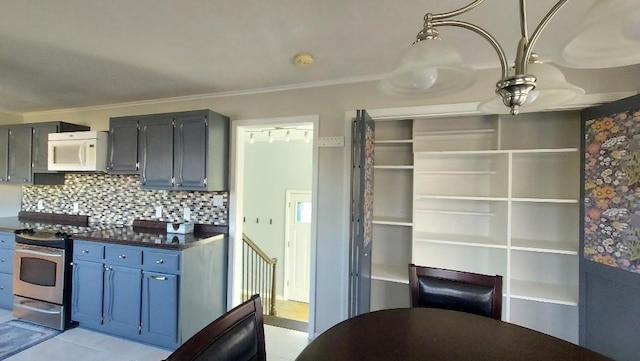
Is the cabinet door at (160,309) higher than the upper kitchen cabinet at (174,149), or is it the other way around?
the upper kitchen cabinet at (174,149)

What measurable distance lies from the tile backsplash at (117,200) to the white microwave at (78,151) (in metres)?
0.34

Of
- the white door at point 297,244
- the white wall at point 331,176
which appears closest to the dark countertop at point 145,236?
the white wall at point 331,176

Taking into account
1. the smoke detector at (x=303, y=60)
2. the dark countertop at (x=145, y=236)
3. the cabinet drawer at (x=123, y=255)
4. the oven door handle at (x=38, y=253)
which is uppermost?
the smoke detector at (x=303, y=60)

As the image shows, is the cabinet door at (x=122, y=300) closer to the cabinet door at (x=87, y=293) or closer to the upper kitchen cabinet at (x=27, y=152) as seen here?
the cabinet door at (x=87, y=293)

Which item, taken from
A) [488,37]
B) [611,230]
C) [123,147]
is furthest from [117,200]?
[611,230]

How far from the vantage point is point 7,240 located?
126 inches

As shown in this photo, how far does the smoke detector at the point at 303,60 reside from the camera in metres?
2.20

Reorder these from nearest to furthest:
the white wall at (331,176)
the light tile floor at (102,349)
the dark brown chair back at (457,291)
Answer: the dark brown chair back at (457,291) → the light tile floor at (102,349) → the white wall at (331,176)

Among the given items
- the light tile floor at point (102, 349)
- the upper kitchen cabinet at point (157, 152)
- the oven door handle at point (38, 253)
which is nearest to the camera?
the light tile floor at point (102, 349)

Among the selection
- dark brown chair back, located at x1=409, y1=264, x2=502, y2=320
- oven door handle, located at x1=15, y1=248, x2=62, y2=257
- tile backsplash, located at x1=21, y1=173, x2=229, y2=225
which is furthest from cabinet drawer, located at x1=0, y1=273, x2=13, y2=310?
dark brown chair back, located at x1=409, y1=264, x2=502, y2=320

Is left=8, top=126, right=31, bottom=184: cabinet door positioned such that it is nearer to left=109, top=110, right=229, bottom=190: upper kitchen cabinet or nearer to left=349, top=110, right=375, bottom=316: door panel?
left=109, top=110, right=229, bottom=190: upper kitchen cabinet

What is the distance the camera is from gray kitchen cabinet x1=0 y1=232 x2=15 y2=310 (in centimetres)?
317

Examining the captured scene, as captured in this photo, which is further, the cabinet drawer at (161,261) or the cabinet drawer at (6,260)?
the cabinet drawer at (6,260)

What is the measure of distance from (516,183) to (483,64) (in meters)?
1.05
